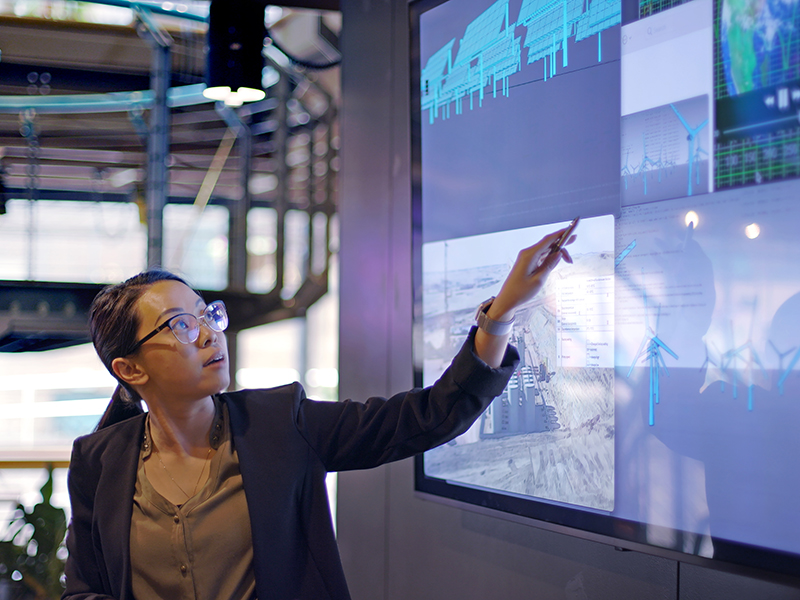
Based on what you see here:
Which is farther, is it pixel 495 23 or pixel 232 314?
pixel 232 314

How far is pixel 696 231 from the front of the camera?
3.77ft

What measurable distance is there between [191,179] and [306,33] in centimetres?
149

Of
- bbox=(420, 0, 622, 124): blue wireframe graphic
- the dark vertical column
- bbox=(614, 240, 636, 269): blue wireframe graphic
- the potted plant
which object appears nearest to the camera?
bbox=(614, 240, 636, 269): blue wireframe graphic

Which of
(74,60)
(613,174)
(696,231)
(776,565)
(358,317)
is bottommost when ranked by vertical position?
(776,565)

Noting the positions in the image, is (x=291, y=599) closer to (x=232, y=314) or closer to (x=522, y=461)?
(x=522, y=461)

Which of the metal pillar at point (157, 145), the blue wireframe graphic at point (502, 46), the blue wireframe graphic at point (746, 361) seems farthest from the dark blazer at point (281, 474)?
the metal pillar at point (157, 145)

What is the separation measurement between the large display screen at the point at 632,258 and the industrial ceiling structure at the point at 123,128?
293 cm

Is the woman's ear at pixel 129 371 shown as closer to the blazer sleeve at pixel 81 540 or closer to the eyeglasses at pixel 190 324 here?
the eyeglasses at pixel 190 324

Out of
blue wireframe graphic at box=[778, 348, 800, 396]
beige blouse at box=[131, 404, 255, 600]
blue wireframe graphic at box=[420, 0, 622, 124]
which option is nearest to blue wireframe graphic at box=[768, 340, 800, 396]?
blue wireframe graphic at box=[778, 348, 800, 396]

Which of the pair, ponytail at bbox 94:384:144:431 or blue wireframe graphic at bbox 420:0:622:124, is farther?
ponytail at bbox 94:384:144:431

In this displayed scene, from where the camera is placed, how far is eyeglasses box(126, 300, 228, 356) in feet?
4.44

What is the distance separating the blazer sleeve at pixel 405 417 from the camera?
1.17 meters

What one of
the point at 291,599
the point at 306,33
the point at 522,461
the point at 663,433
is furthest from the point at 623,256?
the point at 306,33

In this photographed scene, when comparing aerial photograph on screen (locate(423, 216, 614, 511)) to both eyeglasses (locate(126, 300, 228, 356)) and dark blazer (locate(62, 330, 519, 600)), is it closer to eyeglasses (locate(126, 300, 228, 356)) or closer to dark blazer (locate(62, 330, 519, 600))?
dark blazer (locate(62, 330, 519, 600))
